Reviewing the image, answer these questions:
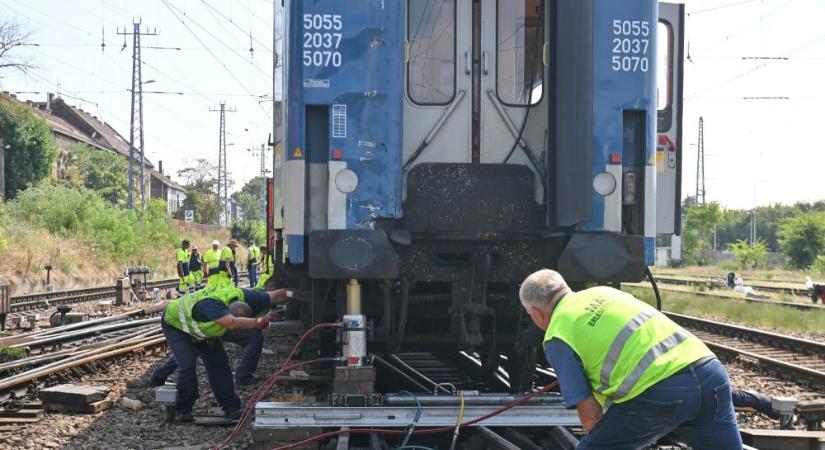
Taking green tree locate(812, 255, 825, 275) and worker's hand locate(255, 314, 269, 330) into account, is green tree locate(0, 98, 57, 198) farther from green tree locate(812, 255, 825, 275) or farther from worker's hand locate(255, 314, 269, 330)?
worker's hand locate(255, 314, 269, 330)

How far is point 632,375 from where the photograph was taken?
144 inches

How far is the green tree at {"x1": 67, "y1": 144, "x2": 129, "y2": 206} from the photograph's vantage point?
6881 centimetres

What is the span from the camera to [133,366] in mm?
10602

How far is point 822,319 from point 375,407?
14302mm

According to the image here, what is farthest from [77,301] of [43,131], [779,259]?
[779,259]

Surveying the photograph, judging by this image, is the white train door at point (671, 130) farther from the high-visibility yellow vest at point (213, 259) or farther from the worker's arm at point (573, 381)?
the high-visibility yellow vest at point (213, 259)

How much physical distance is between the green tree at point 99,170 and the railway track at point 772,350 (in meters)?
59.7

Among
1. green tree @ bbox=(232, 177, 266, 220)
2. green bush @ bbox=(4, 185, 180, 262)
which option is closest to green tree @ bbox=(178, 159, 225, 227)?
green tree @ bbox=(232, 177, 266, 220)

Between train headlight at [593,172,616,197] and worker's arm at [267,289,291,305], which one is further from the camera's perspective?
worker's arm at [267,289,291,305]

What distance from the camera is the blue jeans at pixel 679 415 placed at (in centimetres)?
365

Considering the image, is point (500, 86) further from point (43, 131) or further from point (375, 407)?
point (43, 131)

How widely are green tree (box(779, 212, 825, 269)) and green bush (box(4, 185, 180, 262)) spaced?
39.3 m

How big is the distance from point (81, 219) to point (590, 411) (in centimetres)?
3573

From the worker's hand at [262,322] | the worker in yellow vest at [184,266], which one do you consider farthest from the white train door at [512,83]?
the worker in yellow vest at [184,266]
